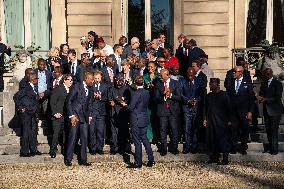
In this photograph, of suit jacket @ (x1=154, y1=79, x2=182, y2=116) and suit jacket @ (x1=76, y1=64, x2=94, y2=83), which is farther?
suit jacket @ (x1=76, y1=64, x2=94, y2=83)

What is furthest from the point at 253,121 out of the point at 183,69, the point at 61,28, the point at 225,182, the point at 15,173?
the point at 61,28

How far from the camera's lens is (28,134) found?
12.2 meters

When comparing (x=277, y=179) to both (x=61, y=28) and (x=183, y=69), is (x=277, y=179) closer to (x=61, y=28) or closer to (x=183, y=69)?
(x=183, y=69)

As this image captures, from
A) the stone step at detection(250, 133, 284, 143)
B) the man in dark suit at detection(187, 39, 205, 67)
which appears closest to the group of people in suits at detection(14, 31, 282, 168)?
the stone step at detection(250, 133, 284, 143)

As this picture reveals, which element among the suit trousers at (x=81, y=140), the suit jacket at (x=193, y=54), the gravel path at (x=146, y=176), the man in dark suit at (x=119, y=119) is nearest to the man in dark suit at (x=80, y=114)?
the suit trousers at (x=81, y=140)

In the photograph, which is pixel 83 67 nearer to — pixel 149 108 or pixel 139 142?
pixel 149 108

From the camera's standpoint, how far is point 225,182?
10219mm

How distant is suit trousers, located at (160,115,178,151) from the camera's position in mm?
12102

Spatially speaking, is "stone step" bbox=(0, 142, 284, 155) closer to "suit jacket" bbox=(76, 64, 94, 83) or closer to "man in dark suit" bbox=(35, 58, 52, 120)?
"man in dark suit" bbox=(35, 58, 52, 120)

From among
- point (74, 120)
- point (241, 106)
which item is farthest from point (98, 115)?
point (241, 106)

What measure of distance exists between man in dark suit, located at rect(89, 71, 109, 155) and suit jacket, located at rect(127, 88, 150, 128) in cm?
110

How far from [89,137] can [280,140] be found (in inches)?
174

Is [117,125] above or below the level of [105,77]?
below

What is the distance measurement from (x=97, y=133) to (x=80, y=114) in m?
0.73
